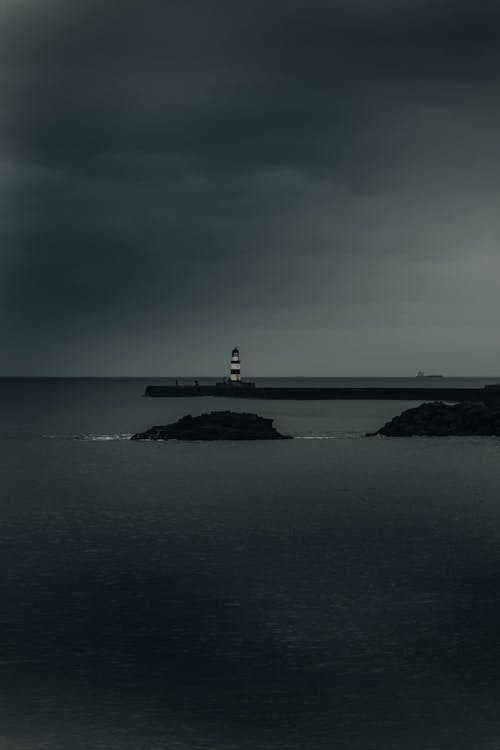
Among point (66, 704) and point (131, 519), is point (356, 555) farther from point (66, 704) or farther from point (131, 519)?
point (66, 704)

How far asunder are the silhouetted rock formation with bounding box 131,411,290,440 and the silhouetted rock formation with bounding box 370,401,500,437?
10.5m

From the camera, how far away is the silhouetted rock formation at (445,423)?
7631cm

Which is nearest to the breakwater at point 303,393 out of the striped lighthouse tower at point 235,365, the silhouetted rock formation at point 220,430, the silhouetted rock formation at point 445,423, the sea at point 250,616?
the striped lighthouse tower at point 235,365

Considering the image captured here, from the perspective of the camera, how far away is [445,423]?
76688 millimetres

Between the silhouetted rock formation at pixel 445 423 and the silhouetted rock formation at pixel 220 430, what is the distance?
1053cm

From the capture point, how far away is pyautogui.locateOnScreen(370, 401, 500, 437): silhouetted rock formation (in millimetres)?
76312

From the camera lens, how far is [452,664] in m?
15.6

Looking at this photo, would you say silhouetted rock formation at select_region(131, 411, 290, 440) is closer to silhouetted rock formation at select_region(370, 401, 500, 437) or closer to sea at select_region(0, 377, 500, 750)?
silhouetted rock formation at select_region(370, 401, 500, 437)

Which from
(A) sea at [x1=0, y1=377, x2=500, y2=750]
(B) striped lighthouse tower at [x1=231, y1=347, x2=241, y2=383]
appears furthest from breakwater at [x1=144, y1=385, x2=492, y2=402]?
(A) sea at [x1=0, y1=377, x2=500, y2=750]

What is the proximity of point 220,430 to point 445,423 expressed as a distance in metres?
19.2

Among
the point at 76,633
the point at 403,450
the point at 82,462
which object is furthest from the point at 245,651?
the point at 403,450

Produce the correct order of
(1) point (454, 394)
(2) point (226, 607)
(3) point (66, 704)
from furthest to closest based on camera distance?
(1) point (454, 394), (2) point (226, 607), (3) point (66, 704)

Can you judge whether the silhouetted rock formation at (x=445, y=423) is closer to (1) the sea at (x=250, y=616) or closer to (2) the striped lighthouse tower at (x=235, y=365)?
(1) the sea at (x=250, y=616)

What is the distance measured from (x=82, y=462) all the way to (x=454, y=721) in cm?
4555
